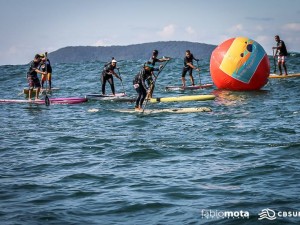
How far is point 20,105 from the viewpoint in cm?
2272

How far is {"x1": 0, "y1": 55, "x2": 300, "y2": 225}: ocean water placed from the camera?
6906mm

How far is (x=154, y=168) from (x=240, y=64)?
1259cm

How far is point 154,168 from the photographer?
9531mm

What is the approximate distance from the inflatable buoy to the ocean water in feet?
14.1

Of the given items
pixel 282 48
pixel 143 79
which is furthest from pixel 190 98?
pixel 282 48

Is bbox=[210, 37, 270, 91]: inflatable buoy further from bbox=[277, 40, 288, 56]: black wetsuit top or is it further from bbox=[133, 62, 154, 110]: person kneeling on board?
bbox=[133, 62, 154, 110]: person kneeling on board

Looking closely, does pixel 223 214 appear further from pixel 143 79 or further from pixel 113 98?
pixel 113 98

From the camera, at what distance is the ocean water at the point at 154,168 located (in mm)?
6906

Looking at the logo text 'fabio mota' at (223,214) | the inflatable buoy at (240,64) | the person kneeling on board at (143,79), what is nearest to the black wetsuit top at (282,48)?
the inflatable buoy at (240,64)

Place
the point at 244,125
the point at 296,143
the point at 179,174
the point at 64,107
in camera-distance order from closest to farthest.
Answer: the point at 179,174 → the point at 296,143 → the point at 244,125 → the point at 64,107

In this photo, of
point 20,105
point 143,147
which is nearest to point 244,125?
point 143,147

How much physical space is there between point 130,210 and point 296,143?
539cm

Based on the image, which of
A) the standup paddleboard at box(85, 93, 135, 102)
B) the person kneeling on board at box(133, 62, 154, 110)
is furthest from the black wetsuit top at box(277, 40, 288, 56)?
the person kneeling on board at box(133, 62, 154, 110)

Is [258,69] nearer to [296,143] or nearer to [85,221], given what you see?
[296,143]
